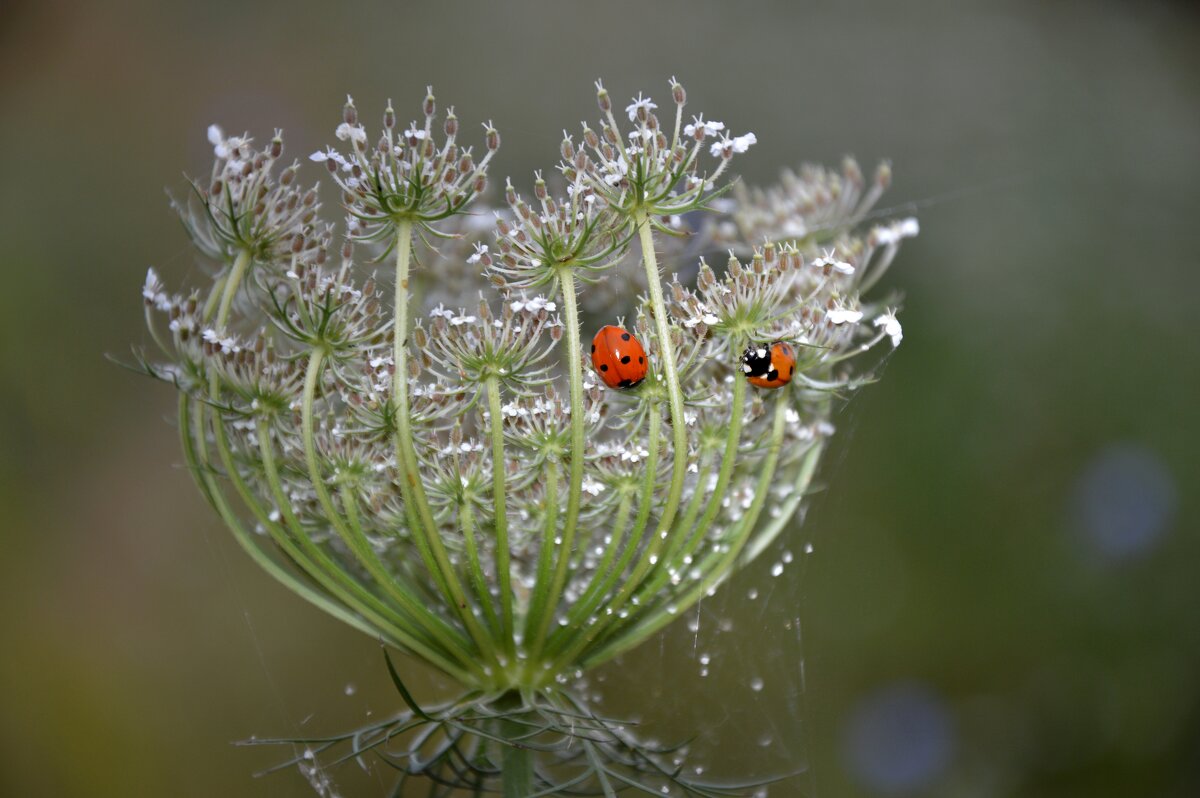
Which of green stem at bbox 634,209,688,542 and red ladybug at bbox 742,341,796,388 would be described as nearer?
green stem at bbox 634,209,688,542

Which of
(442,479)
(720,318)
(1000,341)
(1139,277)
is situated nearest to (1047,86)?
(1139,277)

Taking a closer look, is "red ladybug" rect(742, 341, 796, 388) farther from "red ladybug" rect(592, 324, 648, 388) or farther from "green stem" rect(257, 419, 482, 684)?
"green stem" rect(257, 419, 482, 684)

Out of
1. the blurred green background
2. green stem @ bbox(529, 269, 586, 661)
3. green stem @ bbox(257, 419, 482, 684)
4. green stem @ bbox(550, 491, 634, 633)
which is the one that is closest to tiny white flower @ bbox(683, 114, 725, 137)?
green stem @ bbox(529, 269, 586, 661)

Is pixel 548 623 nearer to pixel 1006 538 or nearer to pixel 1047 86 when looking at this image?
pixel 1006 538

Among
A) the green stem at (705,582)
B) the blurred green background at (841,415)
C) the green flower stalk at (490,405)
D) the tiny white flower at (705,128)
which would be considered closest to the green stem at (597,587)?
the green flower stalk at (490,405)

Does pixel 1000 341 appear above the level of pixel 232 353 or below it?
above
